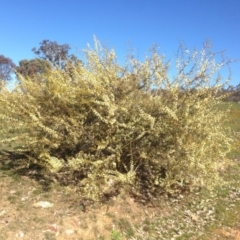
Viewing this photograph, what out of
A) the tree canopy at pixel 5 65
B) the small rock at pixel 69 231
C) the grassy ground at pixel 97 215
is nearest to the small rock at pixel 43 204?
the grassy ground at pixel 97 215

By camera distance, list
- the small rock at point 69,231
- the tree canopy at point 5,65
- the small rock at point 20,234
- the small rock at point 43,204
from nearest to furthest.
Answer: the small rock at point 20,234, the small rock at point 69,231, the small rock at point 43,204, the tree canopy at point 5,65

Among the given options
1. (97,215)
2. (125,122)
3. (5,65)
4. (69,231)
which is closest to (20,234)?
(69,231)

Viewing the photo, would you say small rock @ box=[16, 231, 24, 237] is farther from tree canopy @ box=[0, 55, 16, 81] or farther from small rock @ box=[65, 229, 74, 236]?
tree canopy @ box=[0, 55, 16, 81]

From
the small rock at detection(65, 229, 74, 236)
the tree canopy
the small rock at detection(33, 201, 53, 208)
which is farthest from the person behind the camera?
the tree canopy

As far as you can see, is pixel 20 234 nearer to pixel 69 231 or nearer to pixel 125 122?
pixel 69 231

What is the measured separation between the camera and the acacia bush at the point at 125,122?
24.7 feet

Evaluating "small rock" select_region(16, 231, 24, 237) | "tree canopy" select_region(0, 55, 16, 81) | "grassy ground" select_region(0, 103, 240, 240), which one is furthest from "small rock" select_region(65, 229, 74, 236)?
"tree canopy" select_region(0, 55, 16, 81)

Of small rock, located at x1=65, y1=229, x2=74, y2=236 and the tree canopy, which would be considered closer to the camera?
small rock, located at x1=65, y1=229, x2=74, y2=236

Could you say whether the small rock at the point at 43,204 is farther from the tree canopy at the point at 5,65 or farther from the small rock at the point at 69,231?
the tree canopy at the point at 5,65

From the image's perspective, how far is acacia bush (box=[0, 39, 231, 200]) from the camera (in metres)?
7.53

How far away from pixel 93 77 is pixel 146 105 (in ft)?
4.76

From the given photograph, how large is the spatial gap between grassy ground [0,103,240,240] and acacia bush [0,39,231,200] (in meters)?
0.50

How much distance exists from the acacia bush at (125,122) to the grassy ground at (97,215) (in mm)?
504

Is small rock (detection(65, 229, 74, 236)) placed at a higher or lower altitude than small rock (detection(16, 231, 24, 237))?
higher
